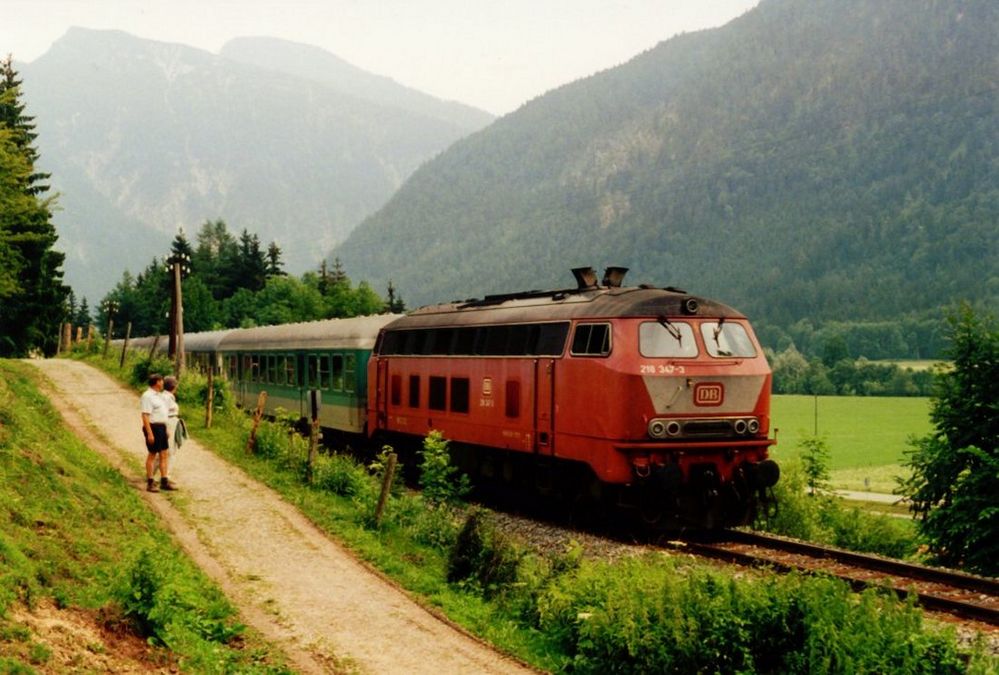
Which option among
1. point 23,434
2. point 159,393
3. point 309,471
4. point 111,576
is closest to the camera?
point 111,576

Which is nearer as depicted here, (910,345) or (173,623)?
(173,623)

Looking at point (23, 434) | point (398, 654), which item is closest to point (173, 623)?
point (398, 654)

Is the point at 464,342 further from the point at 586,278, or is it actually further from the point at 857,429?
the point at 857,429

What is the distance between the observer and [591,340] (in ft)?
56.9

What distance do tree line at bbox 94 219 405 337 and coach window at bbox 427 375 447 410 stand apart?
A: 6458 cm

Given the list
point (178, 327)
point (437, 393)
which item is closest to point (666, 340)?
point (437, 393)

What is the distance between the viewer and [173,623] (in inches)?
385

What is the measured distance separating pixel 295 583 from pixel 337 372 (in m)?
17.1

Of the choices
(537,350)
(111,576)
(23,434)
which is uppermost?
(537,350)

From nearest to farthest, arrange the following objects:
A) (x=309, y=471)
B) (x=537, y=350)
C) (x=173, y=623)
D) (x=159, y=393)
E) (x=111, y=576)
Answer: (x=173, y=623) < (x=111, y=576) < (x=159, y=393) < (x=537, y=350) < (x=309, y=471)

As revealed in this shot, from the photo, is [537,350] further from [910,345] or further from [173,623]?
[910,345]

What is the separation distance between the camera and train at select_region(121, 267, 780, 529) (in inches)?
648

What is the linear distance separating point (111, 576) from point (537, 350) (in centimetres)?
995

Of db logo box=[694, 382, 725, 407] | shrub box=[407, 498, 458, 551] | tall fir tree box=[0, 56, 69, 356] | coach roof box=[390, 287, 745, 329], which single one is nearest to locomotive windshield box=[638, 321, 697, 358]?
coach roof box=[390, 287, 745, 329]
